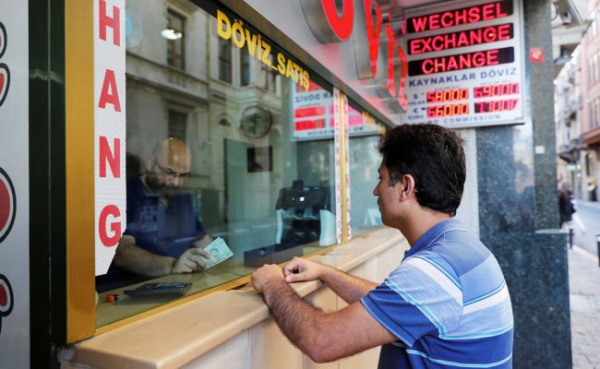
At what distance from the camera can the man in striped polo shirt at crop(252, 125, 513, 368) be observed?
107 cm

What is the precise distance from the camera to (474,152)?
4789 mm

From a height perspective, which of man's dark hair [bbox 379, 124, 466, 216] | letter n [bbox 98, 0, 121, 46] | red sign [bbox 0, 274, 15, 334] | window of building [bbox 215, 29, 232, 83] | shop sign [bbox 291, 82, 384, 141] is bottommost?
red sign [bbox 0, 274, 15, 334]

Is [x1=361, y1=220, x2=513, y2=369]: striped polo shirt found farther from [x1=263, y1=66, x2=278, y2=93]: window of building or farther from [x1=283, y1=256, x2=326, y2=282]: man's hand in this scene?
[x1=263, y1=66, x2=278, y2=93]: window of building

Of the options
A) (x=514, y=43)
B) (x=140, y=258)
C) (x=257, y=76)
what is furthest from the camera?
(x=257, y=76)

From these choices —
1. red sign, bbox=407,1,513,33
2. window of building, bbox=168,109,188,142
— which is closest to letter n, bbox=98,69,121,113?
red sign, bbox=407,1,513,33

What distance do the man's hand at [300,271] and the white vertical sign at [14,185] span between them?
835 mm

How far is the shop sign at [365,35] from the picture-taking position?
2.20 meters

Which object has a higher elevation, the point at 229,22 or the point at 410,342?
the point at 229,22

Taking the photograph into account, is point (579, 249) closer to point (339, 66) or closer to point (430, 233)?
point (339, 66)

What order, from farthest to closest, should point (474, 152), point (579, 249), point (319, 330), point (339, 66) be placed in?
point (579, 249)
point (474, 152)
point (339, 66)
point (319, 330)

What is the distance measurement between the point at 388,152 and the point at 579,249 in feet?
39.8

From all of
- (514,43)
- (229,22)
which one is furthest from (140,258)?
(514,43)

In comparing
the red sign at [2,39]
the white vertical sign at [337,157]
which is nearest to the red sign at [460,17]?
the white vertical sign at [337,157]

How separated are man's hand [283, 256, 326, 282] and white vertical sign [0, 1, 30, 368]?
0.84m
